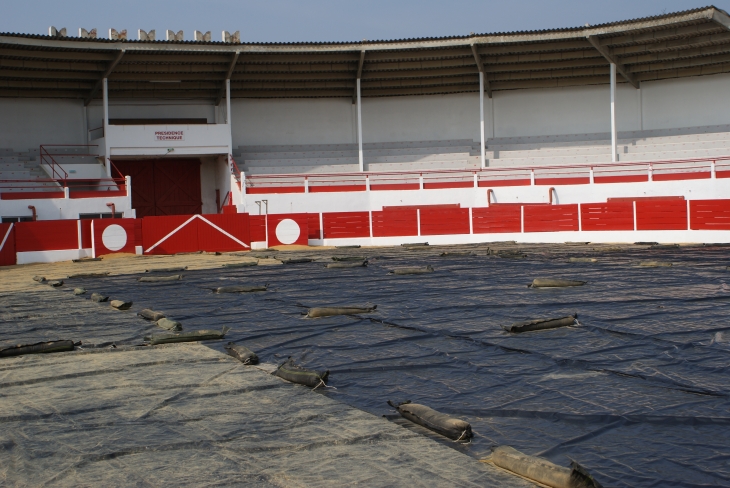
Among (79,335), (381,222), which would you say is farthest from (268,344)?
(381,222)

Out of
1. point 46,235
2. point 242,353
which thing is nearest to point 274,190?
point 46,235

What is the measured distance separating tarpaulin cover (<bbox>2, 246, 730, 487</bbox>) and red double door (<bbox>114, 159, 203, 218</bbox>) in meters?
21.8

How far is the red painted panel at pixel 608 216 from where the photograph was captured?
24.7 meters

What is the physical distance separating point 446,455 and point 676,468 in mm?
1137

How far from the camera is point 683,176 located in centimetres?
2770

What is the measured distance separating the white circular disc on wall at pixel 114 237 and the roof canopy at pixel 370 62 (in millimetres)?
9046

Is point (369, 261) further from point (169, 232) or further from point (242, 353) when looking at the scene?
point (242, 353)

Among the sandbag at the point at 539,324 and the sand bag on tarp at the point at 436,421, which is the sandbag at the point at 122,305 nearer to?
the sandbag at the point at 539,324

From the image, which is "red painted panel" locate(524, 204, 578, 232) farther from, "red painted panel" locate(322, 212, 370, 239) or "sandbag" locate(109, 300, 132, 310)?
"sandbag" locate(109, 300, 132, 310)

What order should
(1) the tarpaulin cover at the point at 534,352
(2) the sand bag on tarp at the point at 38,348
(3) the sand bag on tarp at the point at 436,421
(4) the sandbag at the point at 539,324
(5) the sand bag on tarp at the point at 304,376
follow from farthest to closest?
(4) the sandbag at the point at 539,324 → (2) the sand bag on tarp at the point at 38,348 → (5) the sand bag on tarp at the point at 304,376 → (3) the sand bag on tarp at the point at 436,421 → (1) the tarpaulin cover at the point at 534,352

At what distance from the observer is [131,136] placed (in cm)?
3259

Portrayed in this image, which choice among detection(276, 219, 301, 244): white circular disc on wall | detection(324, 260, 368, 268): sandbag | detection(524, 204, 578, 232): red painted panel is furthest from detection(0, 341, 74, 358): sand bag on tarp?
detection(524, 204, 578, 232): red painted panel

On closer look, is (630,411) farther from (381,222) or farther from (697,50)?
(697,50)

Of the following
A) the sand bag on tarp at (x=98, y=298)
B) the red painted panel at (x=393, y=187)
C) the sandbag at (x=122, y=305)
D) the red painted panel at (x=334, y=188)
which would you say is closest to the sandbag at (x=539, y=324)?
the sandbag at (x=122, y=305)
